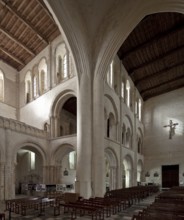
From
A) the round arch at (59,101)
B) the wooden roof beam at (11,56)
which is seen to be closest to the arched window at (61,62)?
the round arch at (59,101)

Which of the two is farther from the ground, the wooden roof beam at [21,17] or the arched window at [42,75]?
the wooden roof beam at [21,17]

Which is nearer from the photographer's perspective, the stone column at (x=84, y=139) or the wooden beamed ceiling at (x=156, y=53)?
the stone column at (x=84, y=139)

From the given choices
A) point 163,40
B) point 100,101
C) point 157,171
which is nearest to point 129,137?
point 157,171

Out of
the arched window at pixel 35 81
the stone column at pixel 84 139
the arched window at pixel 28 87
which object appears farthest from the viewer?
the arched window at pixel 28 87

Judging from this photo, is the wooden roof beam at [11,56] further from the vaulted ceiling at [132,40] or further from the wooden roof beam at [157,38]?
the wooden roof beam at [157,38]

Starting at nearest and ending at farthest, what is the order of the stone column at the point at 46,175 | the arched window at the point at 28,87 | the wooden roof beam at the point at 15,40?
the wooden roof beam at the point at 15,40 → the stone column at the point at 46,175 → the arched window at the point at 28,87

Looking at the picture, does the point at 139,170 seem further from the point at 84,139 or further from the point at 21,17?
the point at 21,17

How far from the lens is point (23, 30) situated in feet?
72.6

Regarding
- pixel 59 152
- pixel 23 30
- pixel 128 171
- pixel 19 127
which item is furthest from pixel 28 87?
pixel 128 171

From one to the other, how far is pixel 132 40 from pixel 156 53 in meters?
3.22

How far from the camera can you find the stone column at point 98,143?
15.1 m

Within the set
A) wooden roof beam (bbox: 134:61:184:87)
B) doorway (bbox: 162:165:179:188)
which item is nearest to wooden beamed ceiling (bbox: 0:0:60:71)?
wooden roof beam (bbox: 134:61:184:87)

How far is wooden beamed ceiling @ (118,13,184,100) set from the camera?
1950 cm

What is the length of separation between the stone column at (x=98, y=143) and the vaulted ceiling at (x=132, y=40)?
6.98 meters
